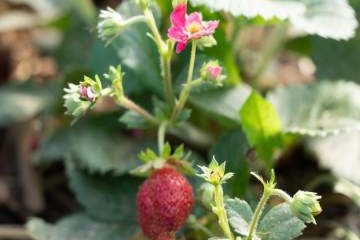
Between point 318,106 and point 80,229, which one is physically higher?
point 318,106

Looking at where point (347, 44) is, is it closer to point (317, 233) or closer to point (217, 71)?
point (317, 233)

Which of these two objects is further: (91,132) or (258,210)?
(91,132)

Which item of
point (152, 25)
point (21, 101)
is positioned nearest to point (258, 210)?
point (152, 25)

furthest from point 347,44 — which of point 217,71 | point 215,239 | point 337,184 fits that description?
point 215,239

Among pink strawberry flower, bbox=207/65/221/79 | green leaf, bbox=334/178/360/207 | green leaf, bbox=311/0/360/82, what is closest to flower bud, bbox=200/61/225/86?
pink strawberry flower, bbox=207/65/221/79

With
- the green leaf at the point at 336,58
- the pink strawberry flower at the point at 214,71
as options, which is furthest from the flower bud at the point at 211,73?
the green leaf at the point at 336,58

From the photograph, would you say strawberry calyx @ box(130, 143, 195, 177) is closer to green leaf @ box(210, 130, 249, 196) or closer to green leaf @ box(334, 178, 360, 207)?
green leaf @ box(210, 130, 249, 196)

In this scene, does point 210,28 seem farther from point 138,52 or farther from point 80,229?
point 80,229
